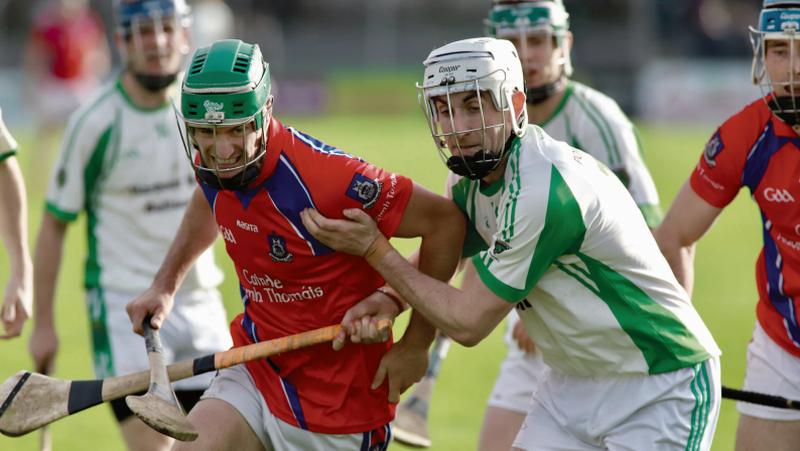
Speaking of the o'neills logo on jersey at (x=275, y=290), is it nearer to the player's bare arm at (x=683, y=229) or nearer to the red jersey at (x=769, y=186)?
the player's bare arm at (x=683, y=229)

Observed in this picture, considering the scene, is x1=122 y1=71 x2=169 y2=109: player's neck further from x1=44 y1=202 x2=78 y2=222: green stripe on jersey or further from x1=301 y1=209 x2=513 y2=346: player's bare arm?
x1=301 y1=209 x2=513 y2=346: player's bare arm

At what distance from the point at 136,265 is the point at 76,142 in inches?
22.8

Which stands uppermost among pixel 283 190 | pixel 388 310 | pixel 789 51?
pixel 789 51

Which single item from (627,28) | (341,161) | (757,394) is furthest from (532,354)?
(627,28)

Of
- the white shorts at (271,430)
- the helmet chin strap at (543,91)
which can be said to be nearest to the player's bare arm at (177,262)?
the white shorts at (271,430)

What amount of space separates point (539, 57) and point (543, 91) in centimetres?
17

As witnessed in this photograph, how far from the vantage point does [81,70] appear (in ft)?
50.4

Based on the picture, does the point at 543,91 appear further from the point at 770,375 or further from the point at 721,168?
the point at 770,375

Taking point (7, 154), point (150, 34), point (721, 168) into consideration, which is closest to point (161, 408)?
point (7, 154)

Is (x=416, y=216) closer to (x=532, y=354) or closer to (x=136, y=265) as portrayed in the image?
(x=532, y=354)

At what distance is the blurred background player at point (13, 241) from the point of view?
15.8ft

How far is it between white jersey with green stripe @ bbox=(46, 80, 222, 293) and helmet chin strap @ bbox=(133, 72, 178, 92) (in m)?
0.11

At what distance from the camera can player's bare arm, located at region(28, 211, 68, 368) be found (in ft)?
17.8

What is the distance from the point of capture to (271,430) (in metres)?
4.08
